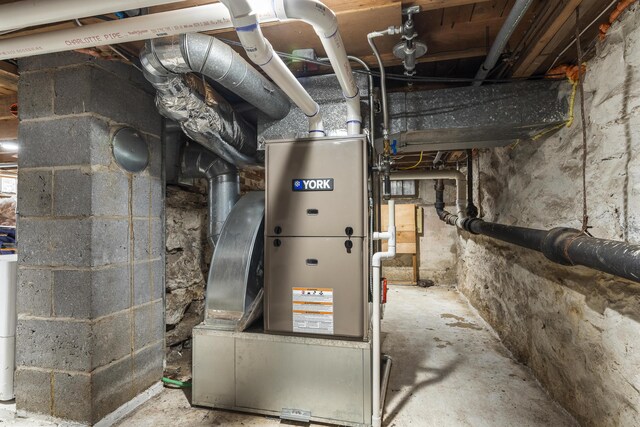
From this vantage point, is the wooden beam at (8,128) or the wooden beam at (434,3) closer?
the wooden beam at (434,3)

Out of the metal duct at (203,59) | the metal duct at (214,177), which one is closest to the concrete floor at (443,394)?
the metal duct at (214,177)

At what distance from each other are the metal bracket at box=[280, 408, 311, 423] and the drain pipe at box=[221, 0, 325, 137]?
1.68m

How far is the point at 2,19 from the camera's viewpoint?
1097mm

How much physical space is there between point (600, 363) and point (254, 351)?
1783mm

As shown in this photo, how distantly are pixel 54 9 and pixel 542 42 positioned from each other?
2095 mm

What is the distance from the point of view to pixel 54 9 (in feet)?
3.44

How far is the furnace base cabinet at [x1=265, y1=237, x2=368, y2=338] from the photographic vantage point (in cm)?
169

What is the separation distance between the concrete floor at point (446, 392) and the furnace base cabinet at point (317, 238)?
0.64m

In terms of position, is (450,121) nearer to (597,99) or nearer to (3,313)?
(597,99)

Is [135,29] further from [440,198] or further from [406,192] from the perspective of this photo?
[406,192]

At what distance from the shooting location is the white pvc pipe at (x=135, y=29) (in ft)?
3.62

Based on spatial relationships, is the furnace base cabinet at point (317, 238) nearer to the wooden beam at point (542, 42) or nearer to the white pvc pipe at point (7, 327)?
the wooden beam at point (542, 42)

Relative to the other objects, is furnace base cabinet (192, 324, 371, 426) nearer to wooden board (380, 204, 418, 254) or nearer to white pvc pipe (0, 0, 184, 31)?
white pvc pipe (0, 0, 184, 31)

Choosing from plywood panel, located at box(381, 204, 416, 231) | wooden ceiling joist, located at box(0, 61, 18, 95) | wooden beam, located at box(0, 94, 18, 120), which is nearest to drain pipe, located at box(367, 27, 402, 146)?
wooden ceiling joist, located at box(0, 61, 18, 95)
